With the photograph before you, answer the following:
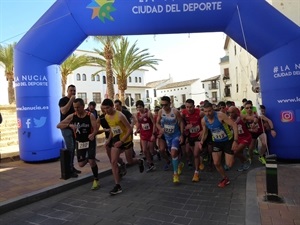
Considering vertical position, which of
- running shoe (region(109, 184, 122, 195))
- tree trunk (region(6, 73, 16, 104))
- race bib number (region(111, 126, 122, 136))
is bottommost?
running shoe (region(109, 184, 122, 195))

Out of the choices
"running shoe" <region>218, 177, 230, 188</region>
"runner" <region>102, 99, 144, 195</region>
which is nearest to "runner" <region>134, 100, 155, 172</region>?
"runner" <region>102, 99, 144, 195</region>

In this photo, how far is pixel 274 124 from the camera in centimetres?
704

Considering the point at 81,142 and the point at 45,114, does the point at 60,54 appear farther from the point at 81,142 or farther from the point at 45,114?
the point at 81,142

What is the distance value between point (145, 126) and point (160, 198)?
9.81 feet

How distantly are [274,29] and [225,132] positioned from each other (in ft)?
9.52

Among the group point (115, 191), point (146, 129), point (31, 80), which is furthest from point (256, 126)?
point (31, 80)

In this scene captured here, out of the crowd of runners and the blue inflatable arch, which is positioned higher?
the blue inflatable arch

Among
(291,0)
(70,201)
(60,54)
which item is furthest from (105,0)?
(291,0)

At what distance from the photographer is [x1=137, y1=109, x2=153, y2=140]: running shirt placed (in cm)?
771

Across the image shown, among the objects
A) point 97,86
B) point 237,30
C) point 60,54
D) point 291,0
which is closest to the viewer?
point 237,30

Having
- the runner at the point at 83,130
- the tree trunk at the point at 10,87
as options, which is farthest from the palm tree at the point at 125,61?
the runner at the point at 83,130

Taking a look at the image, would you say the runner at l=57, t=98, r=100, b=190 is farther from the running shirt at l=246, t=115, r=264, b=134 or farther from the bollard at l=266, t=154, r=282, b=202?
the running shirt at l=246, t=115, r=264, b=134

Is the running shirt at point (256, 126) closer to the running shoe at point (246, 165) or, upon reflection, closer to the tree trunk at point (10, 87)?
the running shoe at point (246, 165)

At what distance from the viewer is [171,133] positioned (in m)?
6.40
